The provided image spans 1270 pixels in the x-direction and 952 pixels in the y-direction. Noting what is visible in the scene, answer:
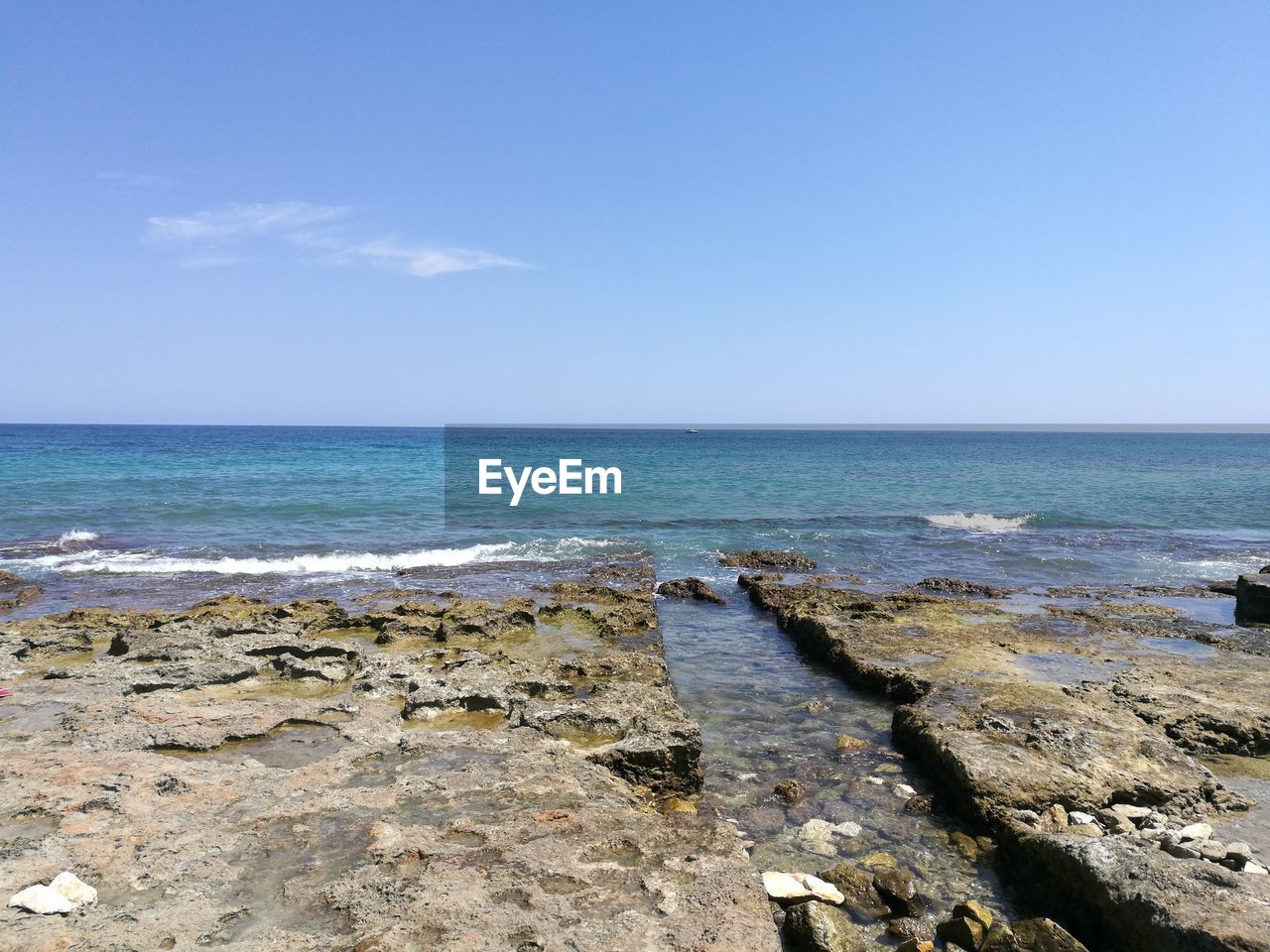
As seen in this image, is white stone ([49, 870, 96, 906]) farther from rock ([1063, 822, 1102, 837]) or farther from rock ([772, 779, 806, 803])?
rock ([1063, 822, 1102, 837])

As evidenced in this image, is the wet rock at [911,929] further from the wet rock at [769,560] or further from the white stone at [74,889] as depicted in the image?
the wet rock at [769,560]

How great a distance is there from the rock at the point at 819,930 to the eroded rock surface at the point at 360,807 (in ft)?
1.62

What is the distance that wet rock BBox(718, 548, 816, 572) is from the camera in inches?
724

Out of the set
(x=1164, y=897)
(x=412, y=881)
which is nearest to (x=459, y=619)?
(x=412, y=881)

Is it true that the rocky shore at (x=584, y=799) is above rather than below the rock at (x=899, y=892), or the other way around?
above

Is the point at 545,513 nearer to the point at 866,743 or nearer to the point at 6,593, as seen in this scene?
the point at 6,593

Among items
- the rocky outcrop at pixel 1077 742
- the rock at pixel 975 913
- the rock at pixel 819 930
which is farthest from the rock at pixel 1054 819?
the rock at pixel 819 930

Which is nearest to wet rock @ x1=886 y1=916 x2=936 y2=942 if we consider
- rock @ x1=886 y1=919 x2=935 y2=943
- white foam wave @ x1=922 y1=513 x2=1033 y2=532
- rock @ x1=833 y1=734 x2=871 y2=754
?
rock @ x1=886 y1=919 x2=935 y2=943

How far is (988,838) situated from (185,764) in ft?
19.5

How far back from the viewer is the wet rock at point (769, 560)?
1839 centimetres

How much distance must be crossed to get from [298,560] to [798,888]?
1742cm

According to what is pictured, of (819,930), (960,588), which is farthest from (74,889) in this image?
(960,588)

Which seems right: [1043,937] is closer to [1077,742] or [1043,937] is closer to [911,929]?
[911,929]

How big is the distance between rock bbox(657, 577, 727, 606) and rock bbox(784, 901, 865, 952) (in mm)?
10002
